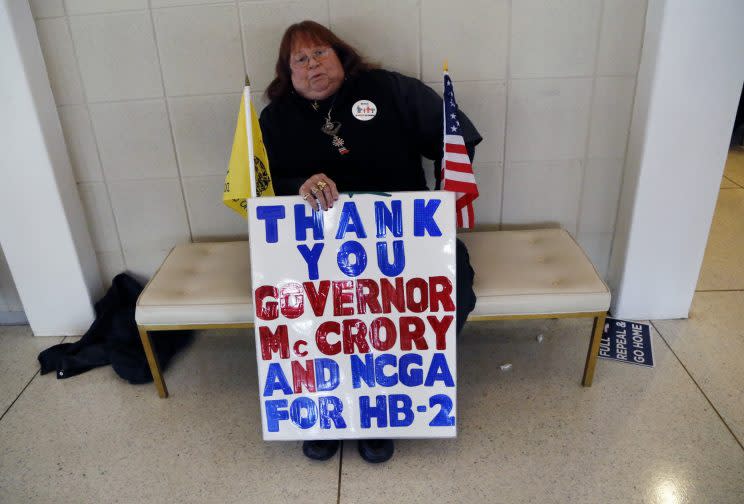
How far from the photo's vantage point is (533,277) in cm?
198

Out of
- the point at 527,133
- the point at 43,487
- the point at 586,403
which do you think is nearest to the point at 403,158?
the point at 527,133

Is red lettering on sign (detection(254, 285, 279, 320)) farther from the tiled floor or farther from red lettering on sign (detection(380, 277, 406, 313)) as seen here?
the tiled floor

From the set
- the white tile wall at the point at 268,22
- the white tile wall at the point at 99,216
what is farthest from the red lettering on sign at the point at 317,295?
the white tile wall at the point at 99,216

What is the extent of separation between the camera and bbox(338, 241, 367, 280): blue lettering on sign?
1.76 metres

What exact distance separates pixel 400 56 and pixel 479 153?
47 centimetres

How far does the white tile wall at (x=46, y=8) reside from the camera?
2.04 m

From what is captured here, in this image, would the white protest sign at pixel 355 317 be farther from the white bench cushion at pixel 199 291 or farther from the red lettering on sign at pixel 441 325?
the white bench cushion at pixel 199 291

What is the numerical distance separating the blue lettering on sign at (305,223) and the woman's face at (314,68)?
0.43 meters

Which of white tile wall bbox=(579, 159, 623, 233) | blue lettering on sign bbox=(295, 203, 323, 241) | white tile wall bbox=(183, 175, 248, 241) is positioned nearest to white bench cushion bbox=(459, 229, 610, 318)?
white tile wall bbox=(579, 159, 623, 233)

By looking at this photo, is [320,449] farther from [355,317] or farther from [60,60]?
[60,60]

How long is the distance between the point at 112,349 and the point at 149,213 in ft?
1.81

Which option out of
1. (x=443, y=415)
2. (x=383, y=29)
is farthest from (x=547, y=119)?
(x=443, y=415)

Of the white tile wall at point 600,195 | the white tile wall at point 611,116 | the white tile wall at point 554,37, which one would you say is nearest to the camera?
the white tile wall at point 554,37

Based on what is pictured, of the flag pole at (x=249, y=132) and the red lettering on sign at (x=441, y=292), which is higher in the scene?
the flag pole at (x=249, y=132)
